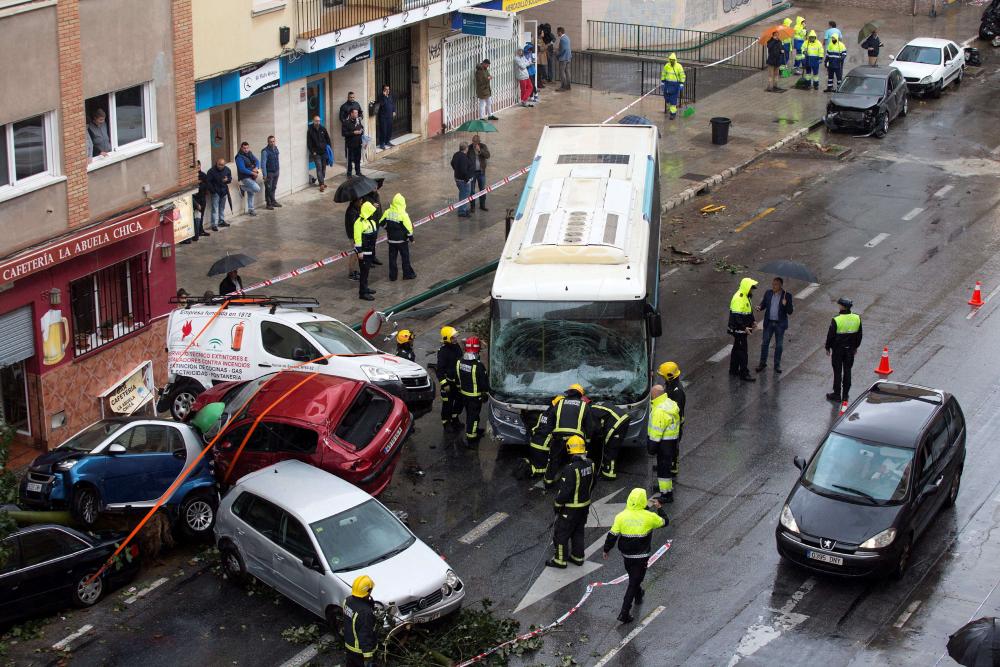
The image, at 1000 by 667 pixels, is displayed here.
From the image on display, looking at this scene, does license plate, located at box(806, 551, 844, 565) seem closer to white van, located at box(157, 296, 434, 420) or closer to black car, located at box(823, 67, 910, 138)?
white van, located at box(157, 296, 434, 420)

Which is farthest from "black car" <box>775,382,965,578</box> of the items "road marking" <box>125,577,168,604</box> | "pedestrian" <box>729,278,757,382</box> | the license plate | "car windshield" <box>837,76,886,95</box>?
"car windshield" <box>837,76,886,95</box>

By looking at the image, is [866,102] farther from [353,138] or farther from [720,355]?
[720,355]

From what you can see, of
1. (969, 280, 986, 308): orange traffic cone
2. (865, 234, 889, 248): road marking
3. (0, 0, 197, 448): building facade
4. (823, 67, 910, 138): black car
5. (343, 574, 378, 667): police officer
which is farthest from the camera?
(823, 67, 910, 138): black car

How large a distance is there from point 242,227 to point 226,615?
46.0ft

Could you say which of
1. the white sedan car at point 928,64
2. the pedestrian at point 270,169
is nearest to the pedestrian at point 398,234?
the pedestrian at point 270,169

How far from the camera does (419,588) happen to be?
14.8 metres

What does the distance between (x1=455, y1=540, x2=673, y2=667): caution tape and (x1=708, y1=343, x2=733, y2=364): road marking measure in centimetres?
614

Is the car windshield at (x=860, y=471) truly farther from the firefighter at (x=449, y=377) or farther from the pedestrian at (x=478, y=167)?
the pedestrian at (x=478, y=167)

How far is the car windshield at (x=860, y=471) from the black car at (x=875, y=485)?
1 cm

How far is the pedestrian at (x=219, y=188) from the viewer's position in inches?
1081

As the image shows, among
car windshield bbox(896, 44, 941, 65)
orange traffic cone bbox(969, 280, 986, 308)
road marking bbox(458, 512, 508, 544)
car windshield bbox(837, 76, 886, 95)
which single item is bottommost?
road marking bbox(458, 512, 508, 544)

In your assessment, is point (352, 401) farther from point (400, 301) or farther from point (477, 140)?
point (477, 140)

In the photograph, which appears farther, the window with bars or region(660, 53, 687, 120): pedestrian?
region(660, 53, 687, 120): pedestrian

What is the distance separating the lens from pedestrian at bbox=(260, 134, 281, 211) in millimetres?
28828
